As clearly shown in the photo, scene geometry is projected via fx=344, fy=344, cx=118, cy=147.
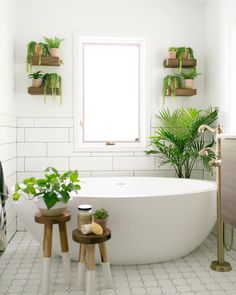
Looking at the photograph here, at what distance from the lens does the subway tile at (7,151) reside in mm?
3115

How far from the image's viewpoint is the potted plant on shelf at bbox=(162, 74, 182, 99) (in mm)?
3715

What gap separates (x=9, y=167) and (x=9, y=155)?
0.39ft

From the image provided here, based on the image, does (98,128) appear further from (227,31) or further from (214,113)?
(227,31)

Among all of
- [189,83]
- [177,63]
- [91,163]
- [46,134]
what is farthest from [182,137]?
[46,134]

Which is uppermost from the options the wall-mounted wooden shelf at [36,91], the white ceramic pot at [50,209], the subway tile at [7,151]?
the wall-mounted wooden shelf at [36,91]

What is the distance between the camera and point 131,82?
3994 mm

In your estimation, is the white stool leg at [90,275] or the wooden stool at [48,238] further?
the wooden stool at [48,238]

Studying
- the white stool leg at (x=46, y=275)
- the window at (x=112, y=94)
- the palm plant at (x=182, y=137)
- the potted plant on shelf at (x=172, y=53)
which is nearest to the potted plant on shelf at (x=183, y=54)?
the potted plant on shelf at (x=172, y=53)

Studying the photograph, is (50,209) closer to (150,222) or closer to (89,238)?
(89,238)

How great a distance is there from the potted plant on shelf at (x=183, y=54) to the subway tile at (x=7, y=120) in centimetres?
184

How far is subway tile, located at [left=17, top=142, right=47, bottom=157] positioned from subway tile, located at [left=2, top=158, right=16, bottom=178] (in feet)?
0.47

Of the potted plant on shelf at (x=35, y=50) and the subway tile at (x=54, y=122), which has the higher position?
the potted plant on shelf at (x=35, y=50)

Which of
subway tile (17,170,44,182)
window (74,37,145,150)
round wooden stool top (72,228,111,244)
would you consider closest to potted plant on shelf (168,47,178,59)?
window (74,37,145,150)

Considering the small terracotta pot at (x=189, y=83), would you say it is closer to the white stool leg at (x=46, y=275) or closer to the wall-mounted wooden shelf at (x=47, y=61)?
the wall-mounted wooden shelf at (x=47, y=61)
